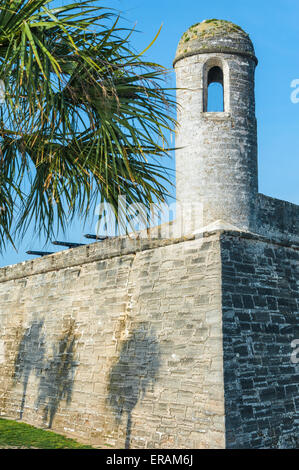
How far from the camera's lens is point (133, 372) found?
367 inches

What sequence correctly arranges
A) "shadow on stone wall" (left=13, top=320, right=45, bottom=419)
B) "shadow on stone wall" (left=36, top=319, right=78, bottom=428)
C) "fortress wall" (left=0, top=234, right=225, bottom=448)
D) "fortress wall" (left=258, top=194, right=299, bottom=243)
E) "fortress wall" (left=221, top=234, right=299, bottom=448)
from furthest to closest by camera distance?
"shadow on stone wall" (left=13, top=320, right=45, bottom=419) < "shadow on stone wall" (left=36, top=319, right=78, bottom=428) < "fortress wall" (left=258, top=194, right=299, bottom=243) < "fortress wall" (left=0, top=234, right=225, bottom=448) < "fortress wall" (left=221, top=234, right=299, bottom=448)

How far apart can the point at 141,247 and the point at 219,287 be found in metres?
2.30

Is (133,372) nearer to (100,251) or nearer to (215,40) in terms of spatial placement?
(100,251)

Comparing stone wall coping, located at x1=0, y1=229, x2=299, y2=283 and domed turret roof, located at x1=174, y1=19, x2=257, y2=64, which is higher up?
domed turret roof, located at x1=174, y1=19, x2=257, y2=64

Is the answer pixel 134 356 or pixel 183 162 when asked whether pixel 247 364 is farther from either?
pixel 183 162

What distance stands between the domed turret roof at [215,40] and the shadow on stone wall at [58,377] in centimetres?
602

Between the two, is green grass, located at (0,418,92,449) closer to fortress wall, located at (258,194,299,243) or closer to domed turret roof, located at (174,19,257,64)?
fortress wall, located at (258,194,299,243)

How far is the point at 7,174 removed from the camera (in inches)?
296

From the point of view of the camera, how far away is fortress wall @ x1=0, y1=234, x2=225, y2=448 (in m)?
8.20

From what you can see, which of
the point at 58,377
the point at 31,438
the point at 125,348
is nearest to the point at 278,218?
the point at 125,348

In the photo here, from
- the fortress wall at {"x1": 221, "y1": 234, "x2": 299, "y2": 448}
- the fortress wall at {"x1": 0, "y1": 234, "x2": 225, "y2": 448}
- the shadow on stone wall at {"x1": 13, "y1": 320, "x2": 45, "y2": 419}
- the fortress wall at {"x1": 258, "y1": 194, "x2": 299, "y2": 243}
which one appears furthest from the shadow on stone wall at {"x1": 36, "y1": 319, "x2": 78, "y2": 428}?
the fortress wall at {"x1": 258, "y1": 194, "x2": 299, "y2": 243}

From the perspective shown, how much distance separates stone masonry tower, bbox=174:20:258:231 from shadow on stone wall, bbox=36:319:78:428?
370 centimetres

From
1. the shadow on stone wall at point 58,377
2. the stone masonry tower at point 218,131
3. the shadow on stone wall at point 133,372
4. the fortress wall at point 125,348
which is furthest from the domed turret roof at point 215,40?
the shadow on stone wall at point 58,377

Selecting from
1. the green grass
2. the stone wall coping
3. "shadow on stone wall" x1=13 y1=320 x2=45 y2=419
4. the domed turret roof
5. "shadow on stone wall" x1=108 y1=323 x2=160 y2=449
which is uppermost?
the domed turret roof
